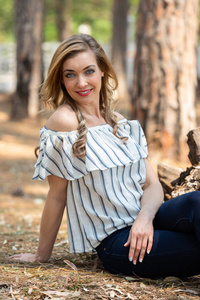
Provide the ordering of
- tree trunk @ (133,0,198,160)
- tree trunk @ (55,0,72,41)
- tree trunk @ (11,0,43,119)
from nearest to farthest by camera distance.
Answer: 1. tree trunk @ (133,0,198,160)
2. tree trunk @ (11,0,43,119)
3. tree trunk @ (55,0,72,41)

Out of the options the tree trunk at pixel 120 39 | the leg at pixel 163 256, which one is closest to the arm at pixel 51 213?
the leg at pixel 163 256

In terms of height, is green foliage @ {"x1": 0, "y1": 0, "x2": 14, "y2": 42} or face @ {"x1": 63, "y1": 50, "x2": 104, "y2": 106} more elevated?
green foliage @ {"x1": 0, "y1": 0, "x2": 14, "y2": 42}

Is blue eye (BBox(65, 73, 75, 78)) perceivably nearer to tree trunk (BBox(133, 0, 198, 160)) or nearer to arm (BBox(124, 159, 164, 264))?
arm (BBox(124, 159, 164, 264))

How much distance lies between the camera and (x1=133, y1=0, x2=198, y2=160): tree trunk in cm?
522

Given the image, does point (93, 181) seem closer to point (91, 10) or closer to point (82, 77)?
point (82, 77)

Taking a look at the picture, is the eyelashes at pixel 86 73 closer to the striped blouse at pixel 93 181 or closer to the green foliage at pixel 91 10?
the striped blouse at pixel 93 181

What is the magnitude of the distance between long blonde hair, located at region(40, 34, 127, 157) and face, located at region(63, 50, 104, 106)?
0.04 metres

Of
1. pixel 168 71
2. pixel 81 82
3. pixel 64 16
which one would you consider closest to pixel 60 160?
pixel 81 82

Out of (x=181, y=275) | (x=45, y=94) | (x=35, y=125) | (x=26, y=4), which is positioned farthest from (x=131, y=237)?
(x=26, y=4)

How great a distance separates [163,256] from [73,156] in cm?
73

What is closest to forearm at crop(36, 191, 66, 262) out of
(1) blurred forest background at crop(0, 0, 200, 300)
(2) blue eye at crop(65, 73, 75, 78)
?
(1) blurred forest background at crop(0, 0, 200, 300)

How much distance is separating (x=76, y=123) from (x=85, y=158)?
22cm

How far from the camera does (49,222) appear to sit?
269 cm

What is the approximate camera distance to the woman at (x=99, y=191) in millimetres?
2459
